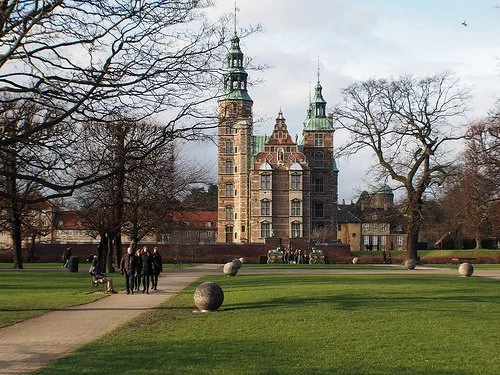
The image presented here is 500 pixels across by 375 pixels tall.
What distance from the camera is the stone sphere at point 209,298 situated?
20094mm

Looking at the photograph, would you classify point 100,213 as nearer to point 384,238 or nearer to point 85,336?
point 85,336

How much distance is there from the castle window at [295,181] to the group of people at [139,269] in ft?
224

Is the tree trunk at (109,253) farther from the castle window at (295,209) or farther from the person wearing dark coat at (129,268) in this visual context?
the castle window at (295,209)

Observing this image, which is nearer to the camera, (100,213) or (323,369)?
(323,369)

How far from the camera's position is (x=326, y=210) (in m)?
102

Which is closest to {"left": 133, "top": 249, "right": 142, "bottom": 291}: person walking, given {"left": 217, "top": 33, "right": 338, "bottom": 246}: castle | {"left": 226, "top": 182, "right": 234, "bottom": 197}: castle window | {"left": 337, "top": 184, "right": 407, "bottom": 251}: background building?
{"left": 217, "top": 33, "right": 338, "bottom": 246}: castle

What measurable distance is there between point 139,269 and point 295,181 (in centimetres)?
7071

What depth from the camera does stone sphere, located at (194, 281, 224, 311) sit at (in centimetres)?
2009

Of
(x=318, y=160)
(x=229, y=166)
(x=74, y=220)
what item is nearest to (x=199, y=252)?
(x=74, y=220)

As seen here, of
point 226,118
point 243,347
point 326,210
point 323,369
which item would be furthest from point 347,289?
point 326,210

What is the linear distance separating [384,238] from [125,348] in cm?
10718

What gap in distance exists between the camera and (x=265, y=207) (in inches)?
3839

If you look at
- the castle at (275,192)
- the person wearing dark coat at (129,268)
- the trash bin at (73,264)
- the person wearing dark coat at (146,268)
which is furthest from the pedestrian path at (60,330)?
the castle at (275,192)

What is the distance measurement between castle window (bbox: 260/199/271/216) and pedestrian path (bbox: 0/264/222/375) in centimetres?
7106
